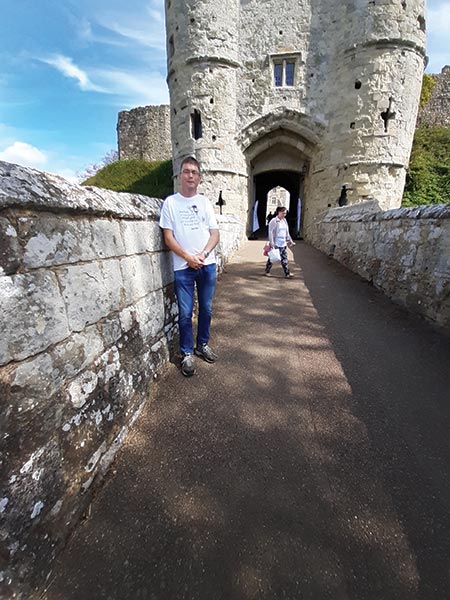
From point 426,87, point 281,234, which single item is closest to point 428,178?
point 426,87

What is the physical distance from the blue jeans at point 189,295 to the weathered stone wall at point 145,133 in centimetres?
2531

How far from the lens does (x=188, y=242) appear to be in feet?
7.88

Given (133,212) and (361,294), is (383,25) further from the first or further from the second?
(133,212)

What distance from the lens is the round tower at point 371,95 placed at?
10.8 m

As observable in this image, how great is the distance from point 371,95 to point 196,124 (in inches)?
292

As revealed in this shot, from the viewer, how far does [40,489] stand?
3.82 ft

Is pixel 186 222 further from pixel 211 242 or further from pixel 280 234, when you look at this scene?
pixel 280 234

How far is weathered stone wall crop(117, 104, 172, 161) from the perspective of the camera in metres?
23.8

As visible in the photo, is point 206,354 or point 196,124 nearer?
point 206,354

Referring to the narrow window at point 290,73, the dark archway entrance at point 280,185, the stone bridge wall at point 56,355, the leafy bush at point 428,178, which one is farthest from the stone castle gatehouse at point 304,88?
the stone bridge wall at point 56,355

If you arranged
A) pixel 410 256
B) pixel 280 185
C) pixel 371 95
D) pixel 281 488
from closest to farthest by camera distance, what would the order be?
1. pixel 281 488
2. pixel 410 256
3. pixel 371 95
4. pixel 280 185

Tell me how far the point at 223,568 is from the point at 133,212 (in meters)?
2.07

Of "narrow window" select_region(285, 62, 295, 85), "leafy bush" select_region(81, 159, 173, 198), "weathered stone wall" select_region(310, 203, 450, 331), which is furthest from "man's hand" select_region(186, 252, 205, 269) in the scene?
"leafy bush" select_region(81, 159, 173, 198)

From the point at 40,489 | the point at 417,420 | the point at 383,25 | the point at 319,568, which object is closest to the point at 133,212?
the point at 40,489
